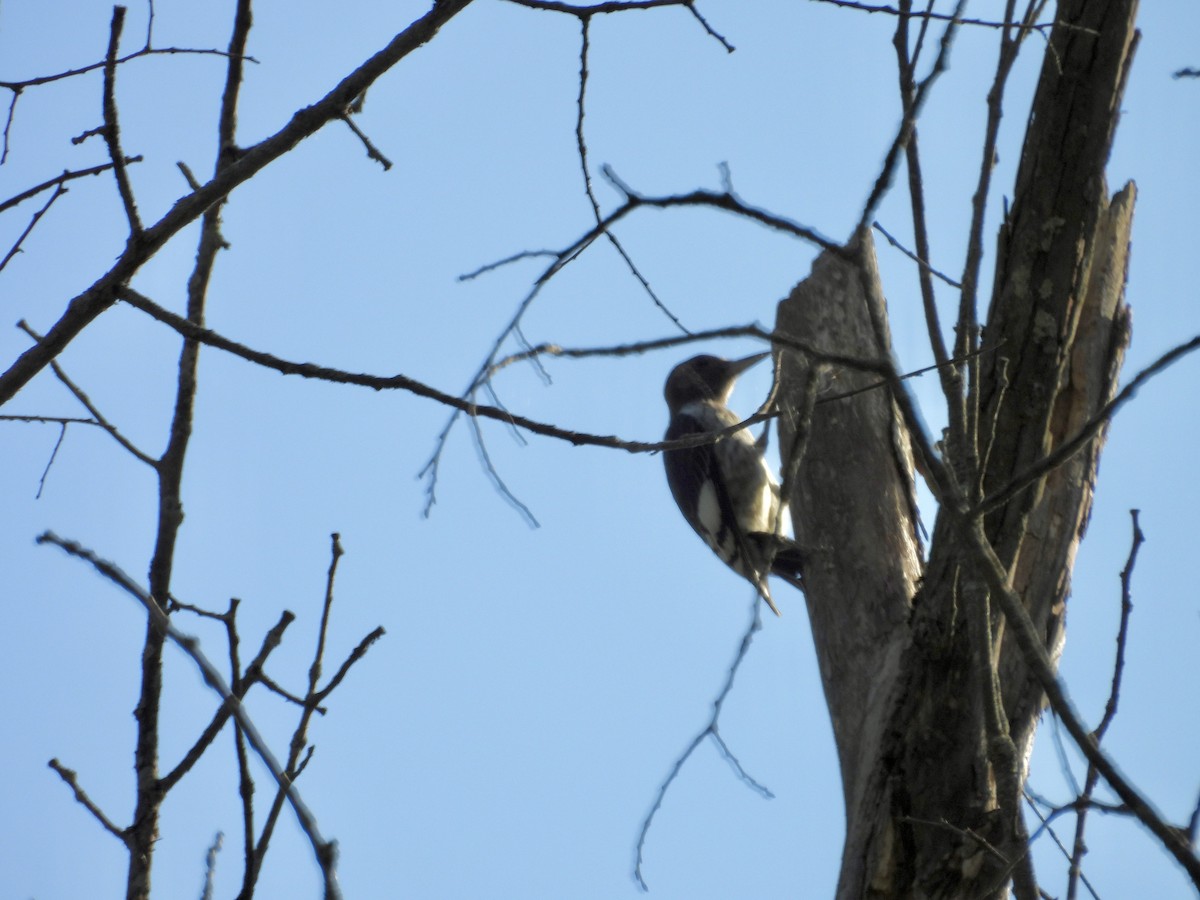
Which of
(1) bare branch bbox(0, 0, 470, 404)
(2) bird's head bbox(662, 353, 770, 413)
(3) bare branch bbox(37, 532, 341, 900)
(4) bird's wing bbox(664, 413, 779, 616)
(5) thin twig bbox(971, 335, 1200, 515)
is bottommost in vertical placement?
(3) bare branch bbox(37, 532, 341, 900)

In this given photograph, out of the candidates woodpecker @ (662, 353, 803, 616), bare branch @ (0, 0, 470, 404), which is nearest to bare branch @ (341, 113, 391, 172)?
bare branch @ (0, 0, 470, 404)

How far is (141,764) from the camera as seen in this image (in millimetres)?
2250

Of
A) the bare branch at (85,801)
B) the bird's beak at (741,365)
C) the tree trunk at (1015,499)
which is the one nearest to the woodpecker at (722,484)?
the bird's beak at (741,365)

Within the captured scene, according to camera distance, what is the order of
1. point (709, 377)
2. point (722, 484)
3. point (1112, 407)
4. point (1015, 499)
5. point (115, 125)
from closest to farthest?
1. point (1112, 407)
2. point (115, 125)
3. point (1015, 499)
4. point (722, 484)
5. point (709, 377)

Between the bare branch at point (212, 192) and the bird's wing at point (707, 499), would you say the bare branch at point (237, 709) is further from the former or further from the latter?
the bird's wing at point (707, 499)

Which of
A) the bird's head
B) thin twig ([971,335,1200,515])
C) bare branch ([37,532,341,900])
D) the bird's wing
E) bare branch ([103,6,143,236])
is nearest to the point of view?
bare branch ([37,532,341,900])

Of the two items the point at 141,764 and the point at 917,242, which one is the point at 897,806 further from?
the point at 141,764

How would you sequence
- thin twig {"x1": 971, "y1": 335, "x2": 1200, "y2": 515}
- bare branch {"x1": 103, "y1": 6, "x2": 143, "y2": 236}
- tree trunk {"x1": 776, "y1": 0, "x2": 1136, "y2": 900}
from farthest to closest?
tree trunk {"x1": 776, "y1": 0, "x2": 1136, "y2": 900}, bare branch {"x1": 103, "y1": 6, "x2": 143, "y2": 236}, thin twig {"x1": 971, "y1": 335, "x2": 1200, "y2": 515}

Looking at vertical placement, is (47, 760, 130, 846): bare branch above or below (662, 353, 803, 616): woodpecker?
below

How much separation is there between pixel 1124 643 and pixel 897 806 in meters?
0.62

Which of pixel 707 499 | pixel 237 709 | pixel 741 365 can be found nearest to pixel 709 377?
pixel 741 365

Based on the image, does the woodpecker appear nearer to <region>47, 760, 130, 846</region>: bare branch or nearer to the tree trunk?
the tree trunk

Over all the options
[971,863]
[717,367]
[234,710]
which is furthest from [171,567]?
[717,367]

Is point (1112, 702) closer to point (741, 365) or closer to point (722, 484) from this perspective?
point (722, 484)
